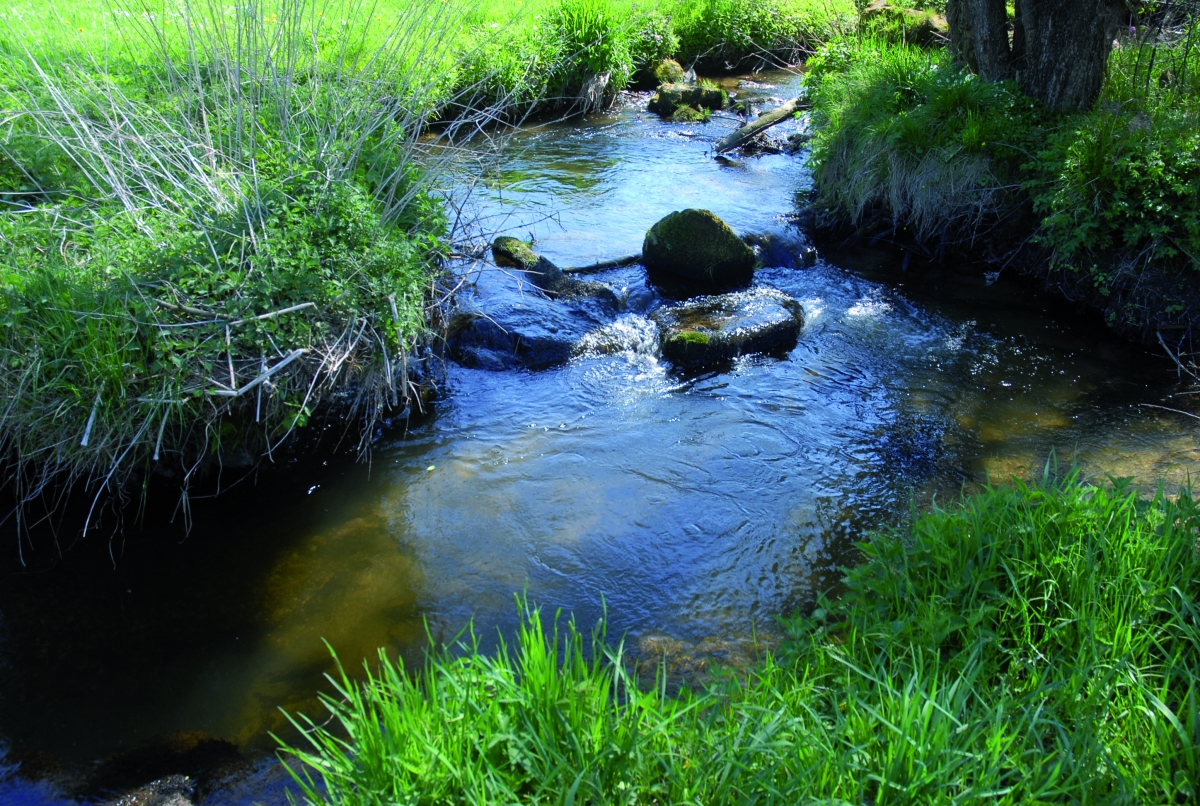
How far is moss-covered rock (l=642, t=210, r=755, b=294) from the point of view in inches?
305

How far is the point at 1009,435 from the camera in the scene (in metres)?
5.32

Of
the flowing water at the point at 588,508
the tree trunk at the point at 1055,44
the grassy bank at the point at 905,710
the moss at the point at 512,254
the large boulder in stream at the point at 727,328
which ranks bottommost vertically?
the flowing water at the point at 588,508

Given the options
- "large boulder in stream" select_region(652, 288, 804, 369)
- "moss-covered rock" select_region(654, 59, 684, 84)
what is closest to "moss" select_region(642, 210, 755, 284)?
"large boulder in stream" select_region(652, 288, 804, 369)

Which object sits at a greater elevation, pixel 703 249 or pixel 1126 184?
pixel 1126 184

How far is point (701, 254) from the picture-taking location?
775cm

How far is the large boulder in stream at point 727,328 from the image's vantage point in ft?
21.4

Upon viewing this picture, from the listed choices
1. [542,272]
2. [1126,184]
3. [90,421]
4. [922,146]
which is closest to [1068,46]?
[922,146]

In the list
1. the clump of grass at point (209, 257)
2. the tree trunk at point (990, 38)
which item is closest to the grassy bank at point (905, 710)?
the clump of grass at point (209, 257)

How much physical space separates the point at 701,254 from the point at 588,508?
12.4 ft

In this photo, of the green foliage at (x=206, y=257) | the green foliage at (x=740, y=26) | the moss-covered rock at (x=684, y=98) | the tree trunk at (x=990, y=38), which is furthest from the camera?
the green foliage at (x=740, y=26)

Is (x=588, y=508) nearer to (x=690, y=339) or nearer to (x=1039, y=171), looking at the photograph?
(x=690, y=339)

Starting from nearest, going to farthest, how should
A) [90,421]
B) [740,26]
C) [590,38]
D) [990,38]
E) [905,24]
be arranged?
[90,421] < [990,38] < [590,38] < [905,24] < [740,26]

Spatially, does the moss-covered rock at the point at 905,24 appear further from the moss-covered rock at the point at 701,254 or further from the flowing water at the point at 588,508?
the flowing water at the point at 588,508

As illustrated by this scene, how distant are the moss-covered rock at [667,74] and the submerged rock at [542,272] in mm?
8251
